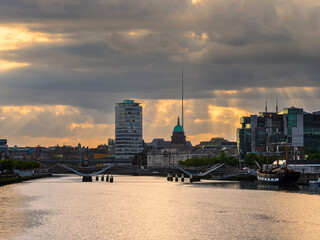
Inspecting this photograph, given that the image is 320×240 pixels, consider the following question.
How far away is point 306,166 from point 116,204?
9183 cm

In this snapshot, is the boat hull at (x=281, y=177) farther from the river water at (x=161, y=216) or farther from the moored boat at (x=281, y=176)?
the river water at (x=161, y=216)

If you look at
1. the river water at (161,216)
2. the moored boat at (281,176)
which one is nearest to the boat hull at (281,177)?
the moored boat at (281,176)

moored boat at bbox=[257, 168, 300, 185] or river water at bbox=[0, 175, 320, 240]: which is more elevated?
moored boat at bbox=[257, 168, 300, 185]

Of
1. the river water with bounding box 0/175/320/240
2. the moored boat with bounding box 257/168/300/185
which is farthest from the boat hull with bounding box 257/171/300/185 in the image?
the river water with bounding box 0/175/320/240

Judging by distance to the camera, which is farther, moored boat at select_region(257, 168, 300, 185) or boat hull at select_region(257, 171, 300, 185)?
moored boat at select_region(257, 168, 300, 185)

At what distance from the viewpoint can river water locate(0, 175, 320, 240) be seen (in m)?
77.9

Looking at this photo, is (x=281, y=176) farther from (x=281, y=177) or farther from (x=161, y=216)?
(x=161, y=216)

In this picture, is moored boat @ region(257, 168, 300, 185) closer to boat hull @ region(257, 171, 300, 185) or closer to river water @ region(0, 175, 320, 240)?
boat hull @ region(257, 171, 300, 185)

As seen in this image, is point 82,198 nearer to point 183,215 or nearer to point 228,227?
point 183,215

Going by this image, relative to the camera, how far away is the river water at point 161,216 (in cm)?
7794

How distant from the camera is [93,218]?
308ft

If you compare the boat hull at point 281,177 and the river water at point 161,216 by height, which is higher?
the boat hull at point 281,177

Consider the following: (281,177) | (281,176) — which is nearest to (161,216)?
(281,177)

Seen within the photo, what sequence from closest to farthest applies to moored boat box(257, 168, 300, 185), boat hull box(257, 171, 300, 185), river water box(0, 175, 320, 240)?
river water box(0, 175, 320, 240) → boat hull box(257, 171, 300, 185) → moored boat box(257, 168, 300, 185)
